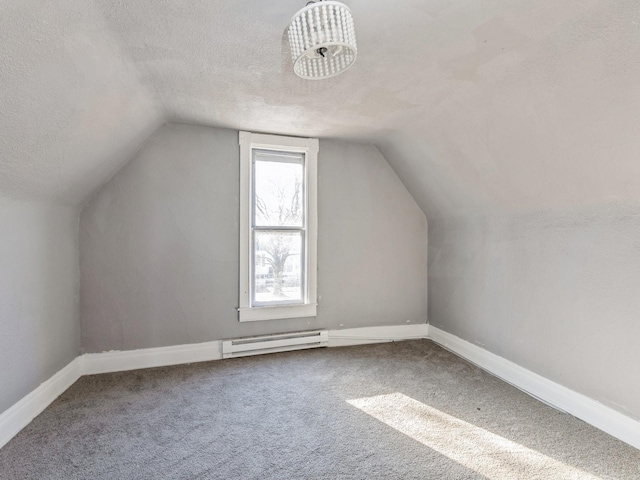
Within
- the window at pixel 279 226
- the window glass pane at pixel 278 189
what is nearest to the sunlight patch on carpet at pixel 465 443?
the window at pixel 279 226

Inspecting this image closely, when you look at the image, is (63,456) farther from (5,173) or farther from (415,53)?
(415,53)

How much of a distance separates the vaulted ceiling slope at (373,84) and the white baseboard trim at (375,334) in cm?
162

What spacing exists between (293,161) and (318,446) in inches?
99.4

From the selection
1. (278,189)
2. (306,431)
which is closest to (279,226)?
(278,189)

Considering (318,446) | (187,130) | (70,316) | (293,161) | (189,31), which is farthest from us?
(293,161)

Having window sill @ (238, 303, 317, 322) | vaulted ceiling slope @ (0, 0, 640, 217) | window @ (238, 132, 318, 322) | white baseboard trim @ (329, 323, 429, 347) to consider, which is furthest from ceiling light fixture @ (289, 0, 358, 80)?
white baseboard trim @ (329, 323, 429, 347)

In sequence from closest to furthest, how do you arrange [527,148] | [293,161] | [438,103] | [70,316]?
1. [527,148]
2. [438,103]
3. [70,316]
4. [293,161]

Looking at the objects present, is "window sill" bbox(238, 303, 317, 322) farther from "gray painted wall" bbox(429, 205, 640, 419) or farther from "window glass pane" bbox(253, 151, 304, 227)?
"gray painted wall" bbox(429, 205, 640, 419)

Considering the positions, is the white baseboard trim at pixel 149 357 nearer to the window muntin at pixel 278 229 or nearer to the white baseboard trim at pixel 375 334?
the window muntin at pixel 278 229

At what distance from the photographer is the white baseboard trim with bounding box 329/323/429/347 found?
11.3 ft

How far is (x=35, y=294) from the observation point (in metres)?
2.12

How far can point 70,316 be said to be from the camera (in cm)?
256

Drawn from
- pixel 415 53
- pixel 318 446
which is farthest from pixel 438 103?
pixel 318 446

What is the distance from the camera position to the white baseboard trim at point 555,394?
1870 mm
